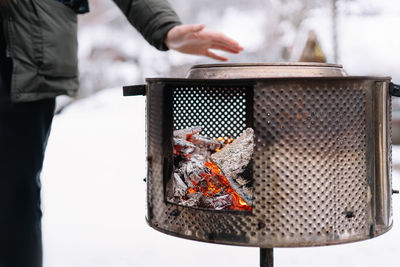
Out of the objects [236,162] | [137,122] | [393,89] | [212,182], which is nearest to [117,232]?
[212,182]

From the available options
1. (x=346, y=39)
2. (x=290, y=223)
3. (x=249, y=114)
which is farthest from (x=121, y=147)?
(x=346, y=39)

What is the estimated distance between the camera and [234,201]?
6.13ft

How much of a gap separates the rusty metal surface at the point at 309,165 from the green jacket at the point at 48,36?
11.7 inches

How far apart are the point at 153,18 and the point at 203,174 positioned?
2.20 ft

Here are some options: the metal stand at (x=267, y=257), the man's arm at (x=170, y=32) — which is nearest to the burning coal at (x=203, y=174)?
the metal stand at (x=267, y=257)

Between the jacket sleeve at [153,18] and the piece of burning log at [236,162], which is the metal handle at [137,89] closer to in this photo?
the jacket sleeve at [153,18]

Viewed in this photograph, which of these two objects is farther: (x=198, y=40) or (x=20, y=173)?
(x=20, y=173)

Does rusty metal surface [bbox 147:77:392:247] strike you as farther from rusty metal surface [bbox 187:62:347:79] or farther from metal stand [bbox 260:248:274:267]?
metal stand [bbox 260:248:274:267]

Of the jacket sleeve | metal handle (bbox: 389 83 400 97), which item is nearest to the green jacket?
the jacket sleeve

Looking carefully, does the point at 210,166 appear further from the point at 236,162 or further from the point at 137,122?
the point at 137,122

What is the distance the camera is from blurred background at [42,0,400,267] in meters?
2.85

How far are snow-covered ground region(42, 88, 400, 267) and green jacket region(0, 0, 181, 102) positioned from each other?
135 centimetres

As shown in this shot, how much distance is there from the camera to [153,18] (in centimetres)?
176

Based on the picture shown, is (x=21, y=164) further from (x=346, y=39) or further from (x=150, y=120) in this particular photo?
(x=346, y=39)
